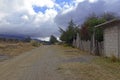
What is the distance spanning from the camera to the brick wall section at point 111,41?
2711 centimetres

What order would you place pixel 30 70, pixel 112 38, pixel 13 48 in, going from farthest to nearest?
pixel 13 48 < pixel 112 38 < pixel 30 70

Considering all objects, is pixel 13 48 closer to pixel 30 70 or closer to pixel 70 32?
pixel 70 32

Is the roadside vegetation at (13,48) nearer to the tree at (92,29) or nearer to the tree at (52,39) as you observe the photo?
the tree at (92,29)

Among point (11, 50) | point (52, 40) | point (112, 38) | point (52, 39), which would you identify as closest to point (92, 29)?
point (112, 38)

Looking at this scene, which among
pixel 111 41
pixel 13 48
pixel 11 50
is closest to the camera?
pixel 111 41

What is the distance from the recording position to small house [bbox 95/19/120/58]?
87.3 feet

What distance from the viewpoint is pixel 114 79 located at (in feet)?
46.5

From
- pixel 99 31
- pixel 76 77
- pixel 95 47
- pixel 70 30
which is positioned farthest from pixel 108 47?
pixel 70 30

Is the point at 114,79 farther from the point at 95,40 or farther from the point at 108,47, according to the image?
the point at 95,40

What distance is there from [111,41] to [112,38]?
0.45 metres

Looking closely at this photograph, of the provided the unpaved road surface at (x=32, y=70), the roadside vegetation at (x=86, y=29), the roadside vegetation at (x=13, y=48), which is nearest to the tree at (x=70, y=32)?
the roadside vegetation at (x=86, y=29)

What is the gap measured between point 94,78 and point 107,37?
16.1 meters

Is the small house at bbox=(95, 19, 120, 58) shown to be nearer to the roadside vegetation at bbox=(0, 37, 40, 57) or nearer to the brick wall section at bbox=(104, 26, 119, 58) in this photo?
the brick wall section at bbox=(104, 26, 119, 58)

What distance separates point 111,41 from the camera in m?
28.7
